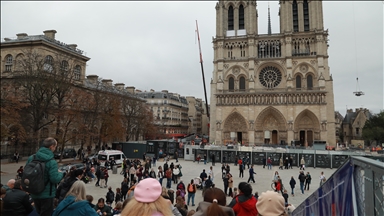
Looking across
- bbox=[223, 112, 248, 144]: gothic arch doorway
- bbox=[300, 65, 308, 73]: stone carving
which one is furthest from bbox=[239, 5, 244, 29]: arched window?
bbox=[223, 112, 248, 144]: gothic arch doorway

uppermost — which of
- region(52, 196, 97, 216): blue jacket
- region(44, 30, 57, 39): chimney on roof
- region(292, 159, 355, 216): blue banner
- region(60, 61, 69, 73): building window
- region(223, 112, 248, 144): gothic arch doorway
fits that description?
region(44, 30, 57, 39): chimney on roof

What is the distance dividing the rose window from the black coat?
44.3 meters

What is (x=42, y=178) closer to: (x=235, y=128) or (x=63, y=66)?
(x=63, y=66)

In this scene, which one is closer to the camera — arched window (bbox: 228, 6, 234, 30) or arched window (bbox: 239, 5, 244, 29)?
arched window (bbox: 239, 5, 244, 29)

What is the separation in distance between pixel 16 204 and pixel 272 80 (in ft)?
147

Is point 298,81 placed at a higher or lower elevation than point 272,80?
lower

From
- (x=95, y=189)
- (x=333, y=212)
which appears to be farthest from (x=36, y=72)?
(x=333, y=212)

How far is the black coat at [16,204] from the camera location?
3516mm

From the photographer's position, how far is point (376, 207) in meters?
1.92

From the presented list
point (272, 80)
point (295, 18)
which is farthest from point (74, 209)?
point (295, 18)

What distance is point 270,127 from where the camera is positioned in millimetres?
43344

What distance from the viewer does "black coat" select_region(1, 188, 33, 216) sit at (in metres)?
3.52

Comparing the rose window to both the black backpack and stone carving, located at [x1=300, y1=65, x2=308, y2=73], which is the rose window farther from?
the black backpack

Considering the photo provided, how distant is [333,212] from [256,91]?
4227cm
